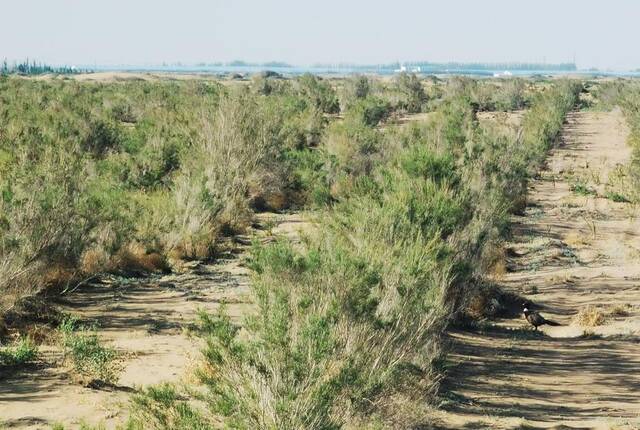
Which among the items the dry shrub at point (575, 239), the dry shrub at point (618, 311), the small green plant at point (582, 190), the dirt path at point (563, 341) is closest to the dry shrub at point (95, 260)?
the dirt path at point (563, 341)

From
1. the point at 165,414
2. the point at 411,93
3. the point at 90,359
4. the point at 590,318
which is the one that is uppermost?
the point at 165,414

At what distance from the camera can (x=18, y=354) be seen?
1108cm

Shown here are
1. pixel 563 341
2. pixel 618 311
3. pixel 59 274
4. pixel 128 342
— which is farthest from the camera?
pixel 618 311

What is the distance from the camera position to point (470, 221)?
15836 millimetres

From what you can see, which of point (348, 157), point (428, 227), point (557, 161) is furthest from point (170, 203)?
point (557, 161)

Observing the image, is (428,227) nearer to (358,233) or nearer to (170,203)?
(358,233)

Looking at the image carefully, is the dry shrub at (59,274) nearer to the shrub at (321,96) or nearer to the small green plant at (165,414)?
the small green plant at (165,414)

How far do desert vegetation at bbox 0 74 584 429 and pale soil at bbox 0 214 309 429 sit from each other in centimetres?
40

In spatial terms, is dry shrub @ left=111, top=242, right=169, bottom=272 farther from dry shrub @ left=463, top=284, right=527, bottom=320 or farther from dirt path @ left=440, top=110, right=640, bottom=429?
dirt path @ left=440, top=110, right=640, bottom=429

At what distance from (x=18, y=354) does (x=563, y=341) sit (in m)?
9.44

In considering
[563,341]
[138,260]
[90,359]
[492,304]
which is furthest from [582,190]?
[90,359]

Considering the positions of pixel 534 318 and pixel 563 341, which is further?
pixel 534 318

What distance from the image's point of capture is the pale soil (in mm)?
9688

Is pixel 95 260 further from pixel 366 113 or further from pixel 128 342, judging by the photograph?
pixel 366 113
